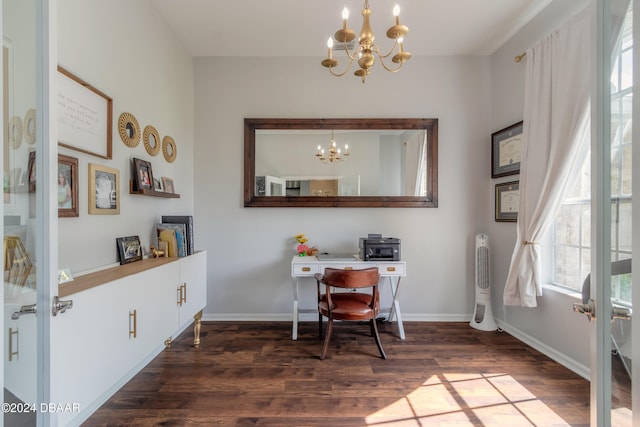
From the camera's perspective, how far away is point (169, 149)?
8.59ft

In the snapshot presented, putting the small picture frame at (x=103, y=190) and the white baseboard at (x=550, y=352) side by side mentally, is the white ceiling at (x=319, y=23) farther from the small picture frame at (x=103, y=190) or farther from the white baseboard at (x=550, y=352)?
the white baseboard at (x=550, y=352)

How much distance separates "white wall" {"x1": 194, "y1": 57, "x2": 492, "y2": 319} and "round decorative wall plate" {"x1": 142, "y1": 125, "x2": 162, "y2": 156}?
641 mm

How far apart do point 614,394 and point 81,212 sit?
2.68m

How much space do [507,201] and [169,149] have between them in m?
3.47

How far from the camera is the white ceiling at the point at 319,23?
2305mm

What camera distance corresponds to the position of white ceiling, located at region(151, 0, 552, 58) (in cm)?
230

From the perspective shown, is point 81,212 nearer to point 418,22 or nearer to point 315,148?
point 315,148

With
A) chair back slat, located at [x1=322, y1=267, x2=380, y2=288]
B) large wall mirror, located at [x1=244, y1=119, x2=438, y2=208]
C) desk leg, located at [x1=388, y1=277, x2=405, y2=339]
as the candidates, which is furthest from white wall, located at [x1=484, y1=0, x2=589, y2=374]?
chair back slat, located at [x1=322, y1=267, x2=380, y2=288]

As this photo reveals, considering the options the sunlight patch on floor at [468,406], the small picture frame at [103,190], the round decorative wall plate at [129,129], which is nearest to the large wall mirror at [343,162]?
the round decorative wall plate at [129,129]

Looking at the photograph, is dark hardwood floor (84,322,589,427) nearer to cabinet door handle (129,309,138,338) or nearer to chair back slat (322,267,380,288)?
cabinet door handle (129,309,138,338)

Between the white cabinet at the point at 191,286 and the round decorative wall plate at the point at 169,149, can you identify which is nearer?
the white cabinet at the point at 191,286

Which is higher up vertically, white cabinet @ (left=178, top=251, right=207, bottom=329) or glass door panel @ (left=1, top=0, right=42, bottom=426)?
glass door panel @ (left=1, top=0, right=42, bottom=426)

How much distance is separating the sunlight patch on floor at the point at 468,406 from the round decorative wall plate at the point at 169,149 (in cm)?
271

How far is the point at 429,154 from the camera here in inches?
118
